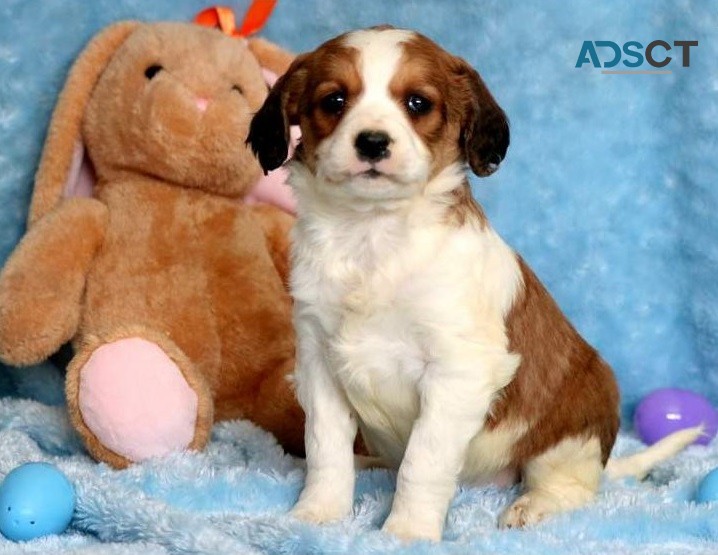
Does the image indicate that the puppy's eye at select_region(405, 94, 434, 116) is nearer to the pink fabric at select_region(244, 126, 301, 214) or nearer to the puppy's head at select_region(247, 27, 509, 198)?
the puppy's head at select_region(247, 27, 509, 198)

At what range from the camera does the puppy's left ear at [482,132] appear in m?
2.71

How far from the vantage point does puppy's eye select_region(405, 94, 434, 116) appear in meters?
2.62

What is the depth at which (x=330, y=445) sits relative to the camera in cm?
279

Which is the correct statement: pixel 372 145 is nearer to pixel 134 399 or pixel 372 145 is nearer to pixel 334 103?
pixel 334 103

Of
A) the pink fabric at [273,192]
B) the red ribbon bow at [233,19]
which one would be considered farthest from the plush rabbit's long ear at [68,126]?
the pink fabric at [273,192]

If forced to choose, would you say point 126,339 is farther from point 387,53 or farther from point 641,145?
point 641,145

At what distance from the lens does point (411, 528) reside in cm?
260

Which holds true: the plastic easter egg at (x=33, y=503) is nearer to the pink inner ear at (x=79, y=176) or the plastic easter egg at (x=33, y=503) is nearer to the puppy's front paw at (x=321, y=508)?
the puppy's front paw at (x=321, y=508)

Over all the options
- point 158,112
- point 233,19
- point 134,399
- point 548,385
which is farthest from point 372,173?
point 233,19

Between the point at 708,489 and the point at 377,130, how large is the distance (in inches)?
50.1

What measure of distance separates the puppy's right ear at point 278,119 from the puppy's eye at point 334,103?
139 mm

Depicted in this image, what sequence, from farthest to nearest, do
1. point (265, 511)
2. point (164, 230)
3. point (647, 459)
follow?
point (164, 230) < point (647, 459) < point (265, 511)

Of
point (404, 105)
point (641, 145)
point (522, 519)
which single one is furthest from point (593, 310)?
point (404, 105)

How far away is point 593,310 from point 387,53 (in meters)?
1.78
